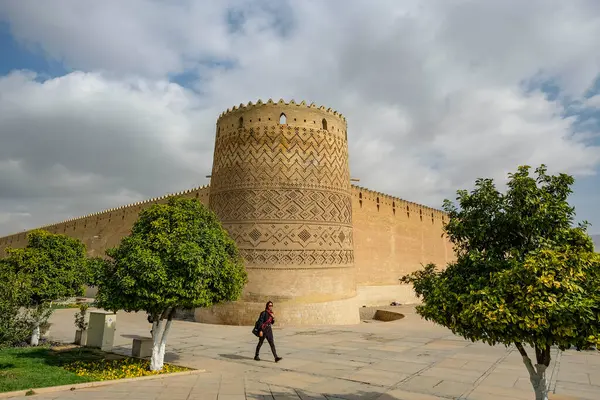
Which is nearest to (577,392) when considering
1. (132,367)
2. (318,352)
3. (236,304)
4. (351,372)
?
(351,372)

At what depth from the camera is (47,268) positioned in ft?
28.4

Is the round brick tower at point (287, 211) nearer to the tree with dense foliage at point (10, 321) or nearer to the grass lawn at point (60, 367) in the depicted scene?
the grass lawn at point (60, 367)

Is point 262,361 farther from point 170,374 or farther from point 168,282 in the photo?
point 168,282

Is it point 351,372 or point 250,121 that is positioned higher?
point 250,121

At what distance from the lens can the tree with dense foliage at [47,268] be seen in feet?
27.4

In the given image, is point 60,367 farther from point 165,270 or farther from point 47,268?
point 47,268

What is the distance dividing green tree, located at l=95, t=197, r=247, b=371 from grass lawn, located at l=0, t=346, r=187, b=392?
24.7 inches

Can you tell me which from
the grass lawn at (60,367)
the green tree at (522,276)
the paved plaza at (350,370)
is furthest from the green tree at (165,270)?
the green tree at (522,276)

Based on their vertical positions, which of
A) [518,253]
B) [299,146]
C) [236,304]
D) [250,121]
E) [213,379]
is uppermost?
[250,121]

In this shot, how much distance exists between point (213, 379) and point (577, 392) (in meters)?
4.84

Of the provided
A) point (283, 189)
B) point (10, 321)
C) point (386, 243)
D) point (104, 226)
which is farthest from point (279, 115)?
point (104, 226)

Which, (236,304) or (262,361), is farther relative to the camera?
(236,304)

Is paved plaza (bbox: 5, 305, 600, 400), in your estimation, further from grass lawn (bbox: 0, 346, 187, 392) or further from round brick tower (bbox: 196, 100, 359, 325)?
round brick tower (bbox: 196, 100, 359, 325)

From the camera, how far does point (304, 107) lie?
12.8m
